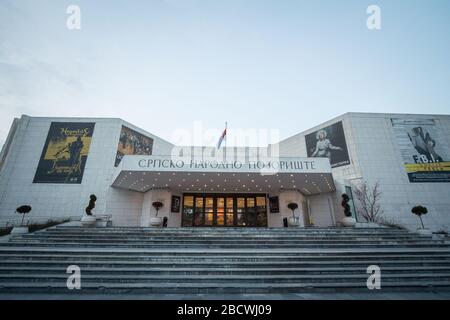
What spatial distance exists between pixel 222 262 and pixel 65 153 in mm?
20064

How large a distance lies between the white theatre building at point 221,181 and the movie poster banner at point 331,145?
4.0 inches

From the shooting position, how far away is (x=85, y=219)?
480 inches

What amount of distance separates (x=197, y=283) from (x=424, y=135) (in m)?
26.2

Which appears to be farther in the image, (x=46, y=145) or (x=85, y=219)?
(x=46, y=145)

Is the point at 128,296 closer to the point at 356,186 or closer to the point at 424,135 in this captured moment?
the point at 356,186

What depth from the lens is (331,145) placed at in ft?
69.2

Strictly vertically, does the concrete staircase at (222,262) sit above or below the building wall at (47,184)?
below

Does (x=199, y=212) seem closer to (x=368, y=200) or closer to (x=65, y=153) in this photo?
(x=65, y=153)

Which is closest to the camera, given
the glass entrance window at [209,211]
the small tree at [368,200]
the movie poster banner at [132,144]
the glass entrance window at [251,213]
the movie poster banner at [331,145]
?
the small tree at [368,200]

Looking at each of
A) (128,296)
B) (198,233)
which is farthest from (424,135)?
(128,296)

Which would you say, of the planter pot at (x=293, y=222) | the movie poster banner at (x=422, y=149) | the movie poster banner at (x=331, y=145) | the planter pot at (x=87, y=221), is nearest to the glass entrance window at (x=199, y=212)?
the planter pot at (x=293, y=222)

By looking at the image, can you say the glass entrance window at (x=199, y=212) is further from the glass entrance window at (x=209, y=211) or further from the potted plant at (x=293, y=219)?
the potted plant at (x=293, y=219)

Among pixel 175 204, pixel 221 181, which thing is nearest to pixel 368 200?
pixel 221 181

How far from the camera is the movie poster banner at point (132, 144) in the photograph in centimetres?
1993
